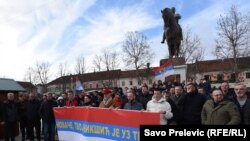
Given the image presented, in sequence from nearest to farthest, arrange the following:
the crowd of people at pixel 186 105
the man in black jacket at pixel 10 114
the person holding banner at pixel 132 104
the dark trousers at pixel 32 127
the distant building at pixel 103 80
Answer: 1. the crowd of people at pixel 186 105
2. the person holding banner at pixel 132 104
3. the man in black jacket at pixel 10 114
4. the dark trousers at pixel 32 127
5. the distant building at pixel 103 80

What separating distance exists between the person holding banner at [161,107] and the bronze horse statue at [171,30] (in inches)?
452

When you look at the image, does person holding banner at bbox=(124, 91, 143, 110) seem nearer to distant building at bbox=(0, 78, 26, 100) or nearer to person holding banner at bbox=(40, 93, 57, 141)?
person holding banner at bbox=(40, 93, 57, 141)

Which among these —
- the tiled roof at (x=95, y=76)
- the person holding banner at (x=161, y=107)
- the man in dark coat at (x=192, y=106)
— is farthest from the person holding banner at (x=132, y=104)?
the tiled roof at (x=95, y=76)

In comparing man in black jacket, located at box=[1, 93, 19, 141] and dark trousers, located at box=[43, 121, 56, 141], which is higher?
man in black jacket, located at box=[1, 93, 19, 141]

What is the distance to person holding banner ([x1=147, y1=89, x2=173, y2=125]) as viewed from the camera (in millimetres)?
8126

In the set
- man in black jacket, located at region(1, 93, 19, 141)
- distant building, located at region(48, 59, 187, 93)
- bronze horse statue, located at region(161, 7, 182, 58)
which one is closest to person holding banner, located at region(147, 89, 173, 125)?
man in black jacket, located at region(1, 93, 19, 141)

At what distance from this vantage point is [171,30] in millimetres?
19812

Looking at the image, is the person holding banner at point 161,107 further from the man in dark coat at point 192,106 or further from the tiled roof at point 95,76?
the tiled roof at point 95,76

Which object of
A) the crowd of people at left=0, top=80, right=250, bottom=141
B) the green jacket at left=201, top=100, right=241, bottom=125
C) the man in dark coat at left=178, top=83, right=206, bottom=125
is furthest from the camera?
the man in dark coat at left=178, top=83, right=206, bottom=125

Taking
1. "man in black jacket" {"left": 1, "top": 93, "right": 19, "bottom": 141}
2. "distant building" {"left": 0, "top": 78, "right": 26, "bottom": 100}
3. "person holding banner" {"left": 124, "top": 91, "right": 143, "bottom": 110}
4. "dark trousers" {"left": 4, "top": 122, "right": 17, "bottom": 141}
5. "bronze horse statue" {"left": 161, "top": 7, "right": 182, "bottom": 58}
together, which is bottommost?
"dark trousers" {"left": 4, "top": 122, "right": 17, "bottom": 141}

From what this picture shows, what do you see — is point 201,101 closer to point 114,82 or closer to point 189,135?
point 189,135

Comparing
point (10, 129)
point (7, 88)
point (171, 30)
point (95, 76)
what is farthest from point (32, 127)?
point (95, 76)

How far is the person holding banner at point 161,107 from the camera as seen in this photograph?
→ 26.7 feet

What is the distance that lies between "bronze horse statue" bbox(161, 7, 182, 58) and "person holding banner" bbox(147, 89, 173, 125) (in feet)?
37.6
